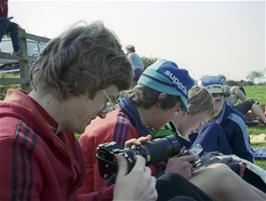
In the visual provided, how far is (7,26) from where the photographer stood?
21.8 ft

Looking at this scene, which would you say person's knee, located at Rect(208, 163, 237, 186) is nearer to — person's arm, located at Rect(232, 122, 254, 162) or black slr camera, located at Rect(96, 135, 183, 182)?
black slr camera, located at Rect(96, 135, 183, 182)

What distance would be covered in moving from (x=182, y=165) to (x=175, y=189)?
0.40 m

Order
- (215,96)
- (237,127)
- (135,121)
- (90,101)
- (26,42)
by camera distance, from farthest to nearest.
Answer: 1. (26,42)
2. (215,96)
3. (237,127)
4. (135,121)
5. (90,101)

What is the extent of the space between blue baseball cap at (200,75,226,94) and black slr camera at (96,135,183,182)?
104 inches

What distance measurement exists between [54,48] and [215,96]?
3.20 metres

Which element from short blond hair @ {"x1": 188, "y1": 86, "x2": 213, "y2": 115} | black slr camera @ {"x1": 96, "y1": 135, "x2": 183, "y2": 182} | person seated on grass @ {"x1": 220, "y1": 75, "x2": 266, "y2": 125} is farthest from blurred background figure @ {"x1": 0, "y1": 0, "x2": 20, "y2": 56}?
black slr camera @ {"x1": 96, "y1": 135, "x2": 183, "y2": 182}

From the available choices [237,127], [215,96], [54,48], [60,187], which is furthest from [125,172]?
[215,96]

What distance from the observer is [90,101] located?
2027mm

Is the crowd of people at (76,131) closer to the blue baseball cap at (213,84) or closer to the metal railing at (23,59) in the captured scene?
the blue baseball cap at (213,84)

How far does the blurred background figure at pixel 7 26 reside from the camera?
20.7ft

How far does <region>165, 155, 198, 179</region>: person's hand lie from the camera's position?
9.30 ft

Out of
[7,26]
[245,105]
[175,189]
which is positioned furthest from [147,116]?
[245,105]

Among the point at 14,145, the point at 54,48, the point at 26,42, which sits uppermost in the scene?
the point at 54,48

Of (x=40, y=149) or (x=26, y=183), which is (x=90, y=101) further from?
(x=26, y=183)
